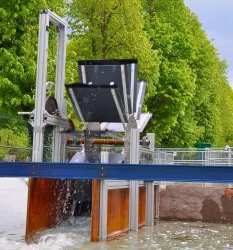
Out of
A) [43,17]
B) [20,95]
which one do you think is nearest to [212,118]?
[20,95]

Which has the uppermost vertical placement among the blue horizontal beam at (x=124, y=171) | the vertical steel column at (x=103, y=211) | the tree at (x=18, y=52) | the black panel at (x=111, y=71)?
the tree at (x=18, y=52)

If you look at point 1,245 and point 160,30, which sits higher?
point 160,30

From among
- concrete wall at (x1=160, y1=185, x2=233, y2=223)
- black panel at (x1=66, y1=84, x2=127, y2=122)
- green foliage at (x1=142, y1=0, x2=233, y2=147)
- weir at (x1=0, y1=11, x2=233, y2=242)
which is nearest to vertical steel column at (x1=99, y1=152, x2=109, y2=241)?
weir at (x1=0, y1=11, x2=233, y2=242)

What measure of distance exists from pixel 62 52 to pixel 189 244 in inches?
232

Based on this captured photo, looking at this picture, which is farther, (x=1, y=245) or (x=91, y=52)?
(x=91, y=52)

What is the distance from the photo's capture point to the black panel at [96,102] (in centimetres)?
1359

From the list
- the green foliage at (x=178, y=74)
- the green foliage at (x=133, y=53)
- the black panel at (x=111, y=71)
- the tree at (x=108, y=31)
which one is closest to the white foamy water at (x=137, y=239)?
the black panel at (x=111, y=71)

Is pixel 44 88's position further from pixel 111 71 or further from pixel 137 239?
pixel 137 239

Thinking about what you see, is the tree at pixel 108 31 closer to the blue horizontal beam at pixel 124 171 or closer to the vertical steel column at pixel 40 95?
the vertical steel column at pixel 40 95

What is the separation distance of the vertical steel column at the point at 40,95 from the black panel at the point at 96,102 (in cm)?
66

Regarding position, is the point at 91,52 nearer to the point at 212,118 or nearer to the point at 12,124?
the point at 12,124

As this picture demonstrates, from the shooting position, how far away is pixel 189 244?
13227 millimetres

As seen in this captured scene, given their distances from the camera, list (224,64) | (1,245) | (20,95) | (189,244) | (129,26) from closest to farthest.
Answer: (1,245) < (189,244) < (20,95) < (129,26) < (224,64)

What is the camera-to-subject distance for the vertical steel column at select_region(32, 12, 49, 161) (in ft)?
43.4
